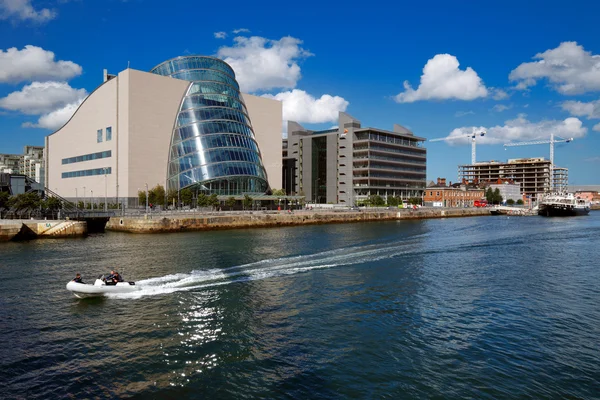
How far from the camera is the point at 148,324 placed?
22203 millimetres

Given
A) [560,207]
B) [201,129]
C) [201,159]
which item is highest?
[201,129]

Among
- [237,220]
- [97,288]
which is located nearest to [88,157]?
[237,220]

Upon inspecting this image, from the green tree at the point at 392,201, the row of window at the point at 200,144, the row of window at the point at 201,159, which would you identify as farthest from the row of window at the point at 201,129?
the green tree at the point at 392,201

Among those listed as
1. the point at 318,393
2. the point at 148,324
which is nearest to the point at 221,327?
the point at 148,324

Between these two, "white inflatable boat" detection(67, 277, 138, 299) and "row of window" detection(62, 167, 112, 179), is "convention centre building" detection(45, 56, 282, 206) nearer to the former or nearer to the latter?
"row of window" detection(62, 167, 112, 179)

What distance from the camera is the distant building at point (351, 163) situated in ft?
500

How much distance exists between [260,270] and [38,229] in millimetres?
39928

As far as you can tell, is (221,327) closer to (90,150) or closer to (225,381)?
(225,381)

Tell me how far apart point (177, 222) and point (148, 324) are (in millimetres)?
48303

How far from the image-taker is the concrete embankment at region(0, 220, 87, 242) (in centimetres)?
5422

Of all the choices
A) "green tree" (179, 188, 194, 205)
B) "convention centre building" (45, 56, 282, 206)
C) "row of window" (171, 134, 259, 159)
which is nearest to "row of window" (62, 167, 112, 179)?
"convention centre building" (45, 56, 282, 206)

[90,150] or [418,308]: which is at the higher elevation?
[90,150]

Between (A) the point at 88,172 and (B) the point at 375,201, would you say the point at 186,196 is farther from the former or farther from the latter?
(B) the point at 375,201

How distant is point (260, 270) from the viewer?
3544 centimetres
